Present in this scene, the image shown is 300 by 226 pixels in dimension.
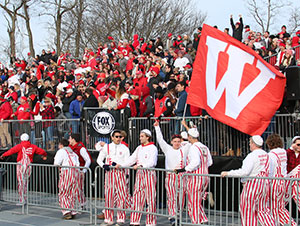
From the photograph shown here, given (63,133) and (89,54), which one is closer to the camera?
(63,133)

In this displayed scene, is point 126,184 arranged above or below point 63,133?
below

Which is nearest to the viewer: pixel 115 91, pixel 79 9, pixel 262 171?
pixel 262 171

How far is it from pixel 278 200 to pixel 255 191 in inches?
31.4

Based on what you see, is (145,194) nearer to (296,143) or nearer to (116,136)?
(116,136)

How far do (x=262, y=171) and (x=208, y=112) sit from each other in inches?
90.7

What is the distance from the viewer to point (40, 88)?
760 inches

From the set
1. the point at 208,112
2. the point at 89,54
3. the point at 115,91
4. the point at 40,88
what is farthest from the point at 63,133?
the point at 89,54

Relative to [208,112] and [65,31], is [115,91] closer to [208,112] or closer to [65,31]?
[208,112]

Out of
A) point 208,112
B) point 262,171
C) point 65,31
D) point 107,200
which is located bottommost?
point 107,200

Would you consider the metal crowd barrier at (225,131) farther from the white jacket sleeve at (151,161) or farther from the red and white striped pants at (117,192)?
the red and white striped pants at (117,192)

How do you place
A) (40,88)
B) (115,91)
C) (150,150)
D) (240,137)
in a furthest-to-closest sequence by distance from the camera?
1. (40,88)
2. (115,91)
3. (240,137)
4. (150,150)

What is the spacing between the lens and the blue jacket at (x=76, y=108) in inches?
562

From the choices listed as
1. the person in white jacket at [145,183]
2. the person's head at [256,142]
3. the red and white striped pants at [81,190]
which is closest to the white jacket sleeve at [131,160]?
the person in white jacket at [145,183]

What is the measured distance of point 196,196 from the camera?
30.3 feet
